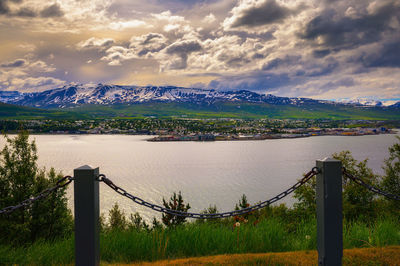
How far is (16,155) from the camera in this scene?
66.8 ft

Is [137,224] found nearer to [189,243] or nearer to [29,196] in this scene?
[29,196]

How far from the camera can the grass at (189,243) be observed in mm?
5895

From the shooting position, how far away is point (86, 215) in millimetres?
4699

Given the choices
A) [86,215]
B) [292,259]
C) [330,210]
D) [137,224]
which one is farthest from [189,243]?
[137,224]

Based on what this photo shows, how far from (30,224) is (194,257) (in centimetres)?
1476

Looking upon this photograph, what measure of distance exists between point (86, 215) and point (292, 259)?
3.73m

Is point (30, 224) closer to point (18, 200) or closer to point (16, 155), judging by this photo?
point (18, 200)

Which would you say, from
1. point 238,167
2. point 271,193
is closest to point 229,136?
point 238,167

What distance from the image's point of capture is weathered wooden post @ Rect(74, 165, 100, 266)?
15.2 feet

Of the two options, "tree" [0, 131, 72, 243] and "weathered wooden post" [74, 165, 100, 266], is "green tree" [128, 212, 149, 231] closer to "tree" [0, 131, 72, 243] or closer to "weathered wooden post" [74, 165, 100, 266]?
"weathered wooden post" [74, 165, 100, 266]

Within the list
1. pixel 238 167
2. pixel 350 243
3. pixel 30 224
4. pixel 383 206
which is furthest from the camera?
pixel 238 167

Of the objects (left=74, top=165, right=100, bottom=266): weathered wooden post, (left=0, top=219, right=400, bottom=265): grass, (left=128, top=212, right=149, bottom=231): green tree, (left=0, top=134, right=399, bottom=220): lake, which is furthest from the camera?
(left=0, top=134, right=399, bottom=220): lake

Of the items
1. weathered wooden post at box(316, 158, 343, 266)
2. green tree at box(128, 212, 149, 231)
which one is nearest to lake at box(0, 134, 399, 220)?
green tree at box(128, 212, 149, 231)

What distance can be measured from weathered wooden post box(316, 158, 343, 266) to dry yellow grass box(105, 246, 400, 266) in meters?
0.70
